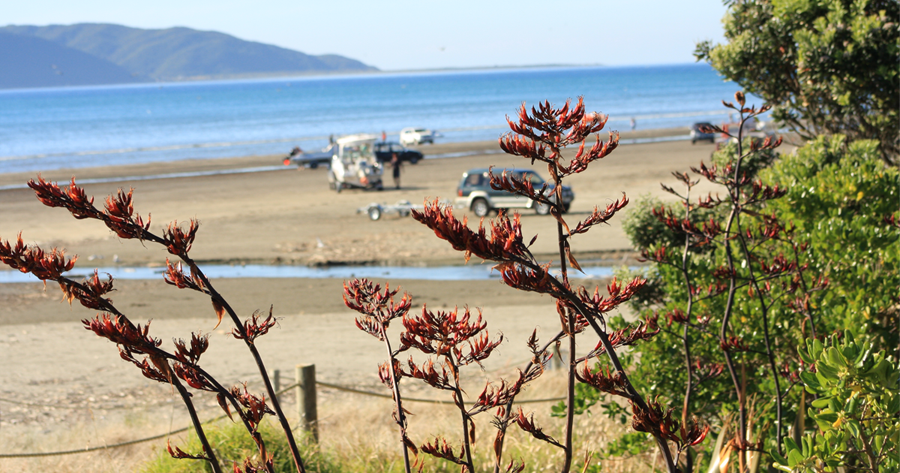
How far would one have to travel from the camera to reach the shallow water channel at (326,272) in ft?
62.3

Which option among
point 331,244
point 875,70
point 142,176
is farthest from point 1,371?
point 142,176

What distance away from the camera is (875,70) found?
8789 mm

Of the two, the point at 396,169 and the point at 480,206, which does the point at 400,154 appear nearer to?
the point at 396,169

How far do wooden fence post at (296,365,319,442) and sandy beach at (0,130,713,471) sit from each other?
1923 mm

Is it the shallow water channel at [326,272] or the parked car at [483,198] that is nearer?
the shallow water channel at [326,272]

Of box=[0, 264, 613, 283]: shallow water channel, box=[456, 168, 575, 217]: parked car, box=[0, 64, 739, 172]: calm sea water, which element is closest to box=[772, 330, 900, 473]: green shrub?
box=[0, 264, 613, 283]: shallow water channel

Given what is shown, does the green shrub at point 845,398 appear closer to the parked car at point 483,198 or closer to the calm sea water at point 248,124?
the parked car at point 483,198

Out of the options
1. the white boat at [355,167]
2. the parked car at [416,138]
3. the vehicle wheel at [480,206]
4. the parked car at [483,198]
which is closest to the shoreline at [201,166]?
the parked car at [416,138]

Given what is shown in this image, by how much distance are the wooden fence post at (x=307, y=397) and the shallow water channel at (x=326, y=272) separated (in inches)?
464

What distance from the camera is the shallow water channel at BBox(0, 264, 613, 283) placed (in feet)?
62.3

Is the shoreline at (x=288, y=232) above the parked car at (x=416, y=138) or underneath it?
underneath

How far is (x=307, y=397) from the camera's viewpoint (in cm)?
683

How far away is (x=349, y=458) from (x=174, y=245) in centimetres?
438

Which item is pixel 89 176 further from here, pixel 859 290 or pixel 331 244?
pixel 859 290
